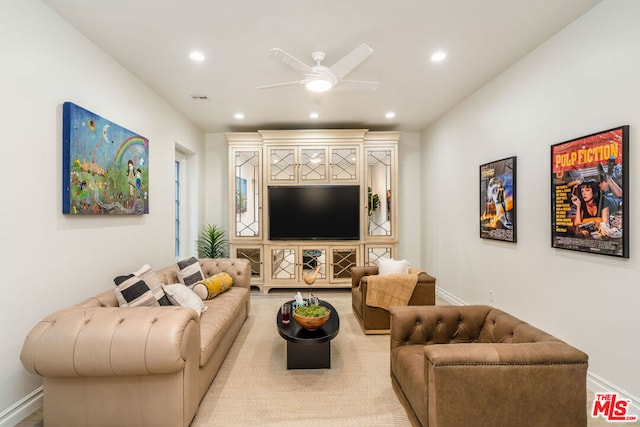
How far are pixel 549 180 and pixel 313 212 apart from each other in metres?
3.19

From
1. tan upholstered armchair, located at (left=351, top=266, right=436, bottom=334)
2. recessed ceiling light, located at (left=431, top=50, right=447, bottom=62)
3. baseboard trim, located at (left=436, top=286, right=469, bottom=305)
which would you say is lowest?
baseboard trim, located at (left=436, top=286, right=469, bottom=305)

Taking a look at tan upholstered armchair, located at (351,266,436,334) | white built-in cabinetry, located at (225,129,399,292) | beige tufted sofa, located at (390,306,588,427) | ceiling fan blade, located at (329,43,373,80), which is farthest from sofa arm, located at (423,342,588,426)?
white built-in cabinetry, located at (225,129,399,292)

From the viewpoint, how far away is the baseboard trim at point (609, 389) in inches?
72.1

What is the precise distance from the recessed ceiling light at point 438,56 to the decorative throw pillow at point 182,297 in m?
3.22

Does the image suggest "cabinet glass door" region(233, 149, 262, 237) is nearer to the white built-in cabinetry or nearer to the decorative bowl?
the white built-in cabinetry

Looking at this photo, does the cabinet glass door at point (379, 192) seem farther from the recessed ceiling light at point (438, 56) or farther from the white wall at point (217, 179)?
the white wall at point (217, 179)

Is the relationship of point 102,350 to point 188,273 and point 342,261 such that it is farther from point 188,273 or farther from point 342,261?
point 342,261

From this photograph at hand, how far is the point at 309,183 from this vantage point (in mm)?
4852

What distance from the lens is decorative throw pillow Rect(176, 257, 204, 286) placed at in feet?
10.1

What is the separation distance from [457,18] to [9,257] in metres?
3.56

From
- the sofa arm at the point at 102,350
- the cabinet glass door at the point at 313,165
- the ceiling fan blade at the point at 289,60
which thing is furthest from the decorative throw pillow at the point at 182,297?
the cabinet glass door at the point at 313,165

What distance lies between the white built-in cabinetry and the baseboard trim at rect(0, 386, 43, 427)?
10.0 ft

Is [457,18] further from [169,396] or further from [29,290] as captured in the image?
[29,290]

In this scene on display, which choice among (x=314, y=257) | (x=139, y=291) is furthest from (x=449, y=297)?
(x=139, y=291)
